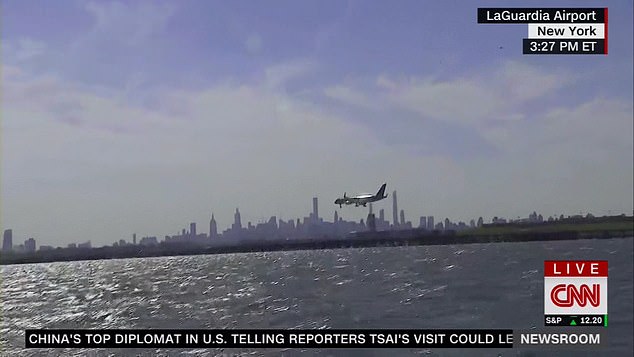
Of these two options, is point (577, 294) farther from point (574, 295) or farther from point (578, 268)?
point (578, 268)

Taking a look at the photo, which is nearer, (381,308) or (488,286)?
(381,308)

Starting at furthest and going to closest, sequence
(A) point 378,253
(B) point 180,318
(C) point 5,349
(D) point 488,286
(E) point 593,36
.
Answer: (A) point 378,253
(D) point 488,286
(B) point 180,318
(C) point 5,349
(E) point 593,36

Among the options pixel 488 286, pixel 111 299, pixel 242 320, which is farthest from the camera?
pixel 111 299

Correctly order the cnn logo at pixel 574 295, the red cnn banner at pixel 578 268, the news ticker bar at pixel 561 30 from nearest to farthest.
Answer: the news ticker bar at pixel 561 30
the red cnn banner at pixel 578 268
the cnn logo at pixel 574 295

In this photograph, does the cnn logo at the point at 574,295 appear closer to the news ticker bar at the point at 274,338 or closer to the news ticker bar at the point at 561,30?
the news ticker bar at the point at 274,338

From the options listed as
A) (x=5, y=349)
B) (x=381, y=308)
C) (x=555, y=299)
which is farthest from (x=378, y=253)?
(x=555, y=299)

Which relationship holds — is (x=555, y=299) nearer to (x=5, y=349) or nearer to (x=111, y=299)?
(x=5, y=349)

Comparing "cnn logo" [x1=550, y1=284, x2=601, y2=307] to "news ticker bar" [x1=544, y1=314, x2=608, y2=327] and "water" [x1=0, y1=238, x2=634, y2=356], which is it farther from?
"water" [x1=0, y1=238, x2=634, y2=356]

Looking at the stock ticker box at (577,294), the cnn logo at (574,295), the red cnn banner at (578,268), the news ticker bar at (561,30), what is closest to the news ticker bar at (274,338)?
the stock ticker box at (577,294)
